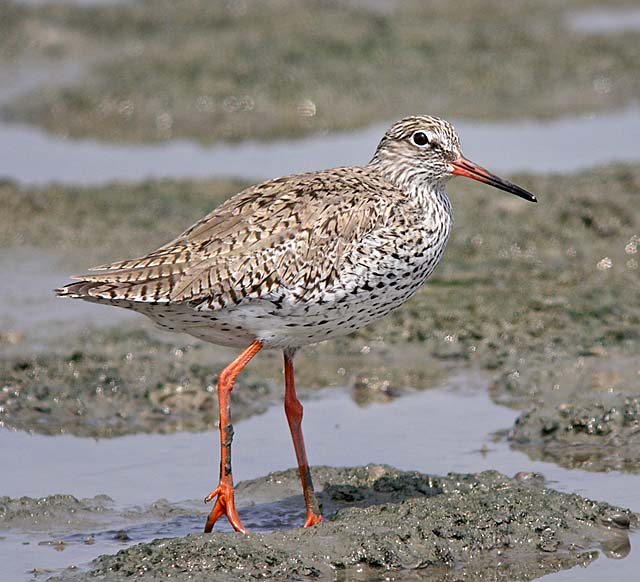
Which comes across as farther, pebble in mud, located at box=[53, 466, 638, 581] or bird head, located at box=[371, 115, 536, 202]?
bird head, located at box=[371, 115, 536, 202]

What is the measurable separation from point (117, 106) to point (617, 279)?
890 centimetres

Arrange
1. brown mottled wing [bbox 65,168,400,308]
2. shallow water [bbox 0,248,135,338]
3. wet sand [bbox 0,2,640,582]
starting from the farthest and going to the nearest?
shallow water [bbox 0,248,135,338]
brown mottled wing [bbox 65,168,400,308]
wet sand [bbox 0,2,640,582]

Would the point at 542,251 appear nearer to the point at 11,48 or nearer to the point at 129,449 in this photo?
the point at 129,449

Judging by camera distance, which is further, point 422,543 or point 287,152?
point 287,152

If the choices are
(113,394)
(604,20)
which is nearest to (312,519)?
(113,394)

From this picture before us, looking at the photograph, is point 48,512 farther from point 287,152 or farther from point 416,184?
point 287,152

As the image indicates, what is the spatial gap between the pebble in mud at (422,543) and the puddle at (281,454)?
1.98 ft

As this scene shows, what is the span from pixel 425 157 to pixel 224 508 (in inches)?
95.1

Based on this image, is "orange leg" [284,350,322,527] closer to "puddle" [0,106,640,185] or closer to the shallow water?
the shallow water

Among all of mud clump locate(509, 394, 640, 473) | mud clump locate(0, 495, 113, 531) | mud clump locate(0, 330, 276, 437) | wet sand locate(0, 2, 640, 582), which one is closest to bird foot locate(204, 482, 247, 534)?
wet sand locate(0, 2, 640, 582)

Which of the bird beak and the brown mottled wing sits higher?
the bird beak

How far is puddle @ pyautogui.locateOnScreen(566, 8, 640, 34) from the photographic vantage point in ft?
70.4

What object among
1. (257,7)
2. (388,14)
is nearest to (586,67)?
(388,14)

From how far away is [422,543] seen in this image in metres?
7.14
